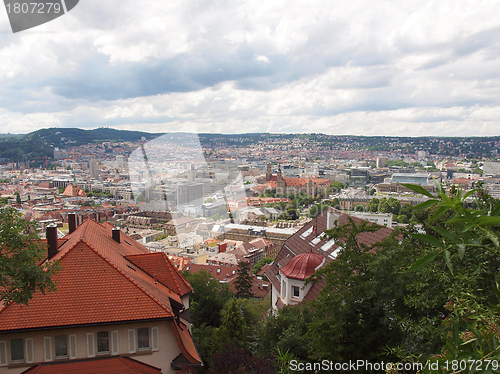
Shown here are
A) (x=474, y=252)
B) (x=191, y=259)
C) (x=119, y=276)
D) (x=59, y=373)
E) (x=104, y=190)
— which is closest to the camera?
(x=474, y=252)

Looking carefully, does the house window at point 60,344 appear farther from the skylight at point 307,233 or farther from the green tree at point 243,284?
the green tree at point 243,284

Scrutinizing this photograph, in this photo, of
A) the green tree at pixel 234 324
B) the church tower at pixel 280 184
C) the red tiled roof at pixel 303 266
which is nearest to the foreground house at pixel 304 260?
the red tiled roof at pixel 303 266

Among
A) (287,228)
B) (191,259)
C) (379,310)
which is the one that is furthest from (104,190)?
(379,310)

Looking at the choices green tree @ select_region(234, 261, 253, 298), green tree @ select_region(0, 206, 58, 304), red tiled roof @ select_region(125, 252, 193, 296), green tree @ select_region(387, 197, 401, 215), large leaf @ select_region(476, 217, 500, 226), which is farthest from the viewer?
green tree @ select_region(387, 197, 401, 215)

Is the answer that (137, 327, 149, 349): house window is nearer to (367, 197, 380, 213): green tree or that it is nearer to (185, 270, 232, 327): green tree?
(185, 270, 232, 327): green tree

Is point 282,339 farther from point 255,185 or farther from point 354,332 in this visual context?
point 255,185

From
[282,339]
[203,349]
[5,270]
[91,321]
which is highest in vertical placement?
[5,270]

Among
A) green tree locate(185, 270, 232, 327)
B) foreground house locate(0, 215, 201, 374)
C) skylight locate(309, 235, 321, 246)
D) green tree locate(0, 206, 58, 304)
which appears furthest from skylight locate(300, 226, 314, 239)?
green tree locate(0, 206, 58, 304)

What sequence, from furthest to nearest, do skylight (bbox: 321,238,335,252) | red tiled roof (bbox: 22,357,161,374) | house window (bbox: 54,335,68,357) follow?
skylight (bbox: 321,238,335,252) < house window (bbox: 54,335,68,357) < red tiled roof (bbox: 22,357,161,374)
